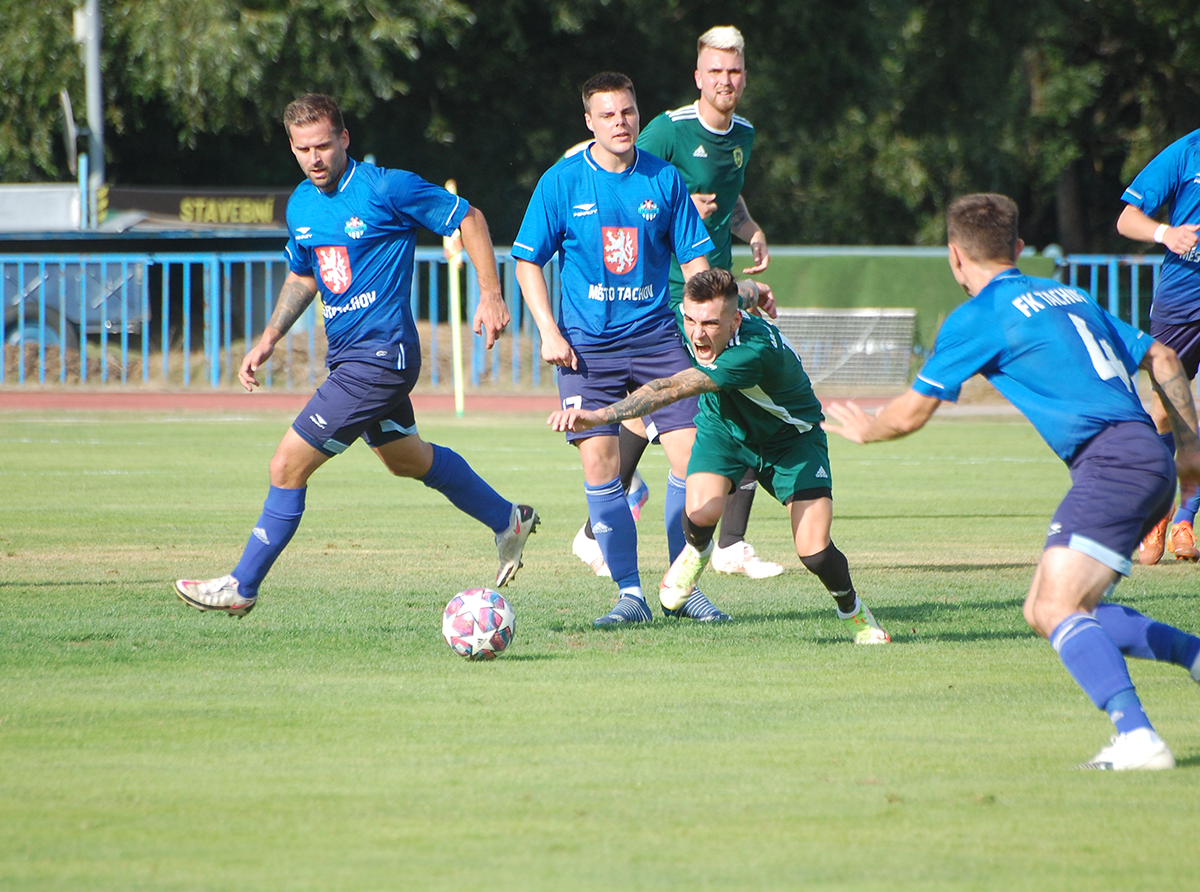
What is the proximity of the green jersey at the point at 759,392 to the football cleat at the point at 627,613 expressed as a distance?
83 centimetres

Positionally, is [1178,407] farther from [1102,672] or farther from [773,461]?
[773,461]

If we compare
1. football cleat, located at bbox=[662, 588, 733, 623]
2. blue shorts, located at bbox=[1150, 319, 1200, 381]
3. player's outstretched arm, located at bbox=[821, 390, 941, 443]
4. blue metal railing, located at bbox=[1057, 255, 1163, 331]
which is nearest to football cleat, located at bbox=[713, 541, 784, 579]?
football cleat, located at bbox=[662, 588, 733, 623]

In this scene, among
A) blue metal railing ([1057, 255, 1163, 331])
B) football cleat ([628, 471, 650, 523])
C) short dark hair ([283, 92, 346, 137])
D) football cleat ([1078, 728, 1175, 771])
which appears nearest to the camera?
football cleat ([1078, 728, 1175, 771])

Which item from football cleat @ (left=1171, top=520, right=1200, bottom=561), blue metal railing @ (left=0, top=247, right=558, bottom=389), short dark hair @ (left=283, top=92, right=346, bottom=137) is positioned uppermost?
short dark hair @ (left=283, top=92, right=346, bottom=137)

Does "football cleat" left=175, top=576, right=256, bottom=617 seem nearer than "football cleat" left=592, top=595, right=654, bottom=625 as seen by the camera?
Yes

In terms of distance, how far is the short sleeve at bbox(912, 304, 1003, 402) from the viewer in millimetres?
4273

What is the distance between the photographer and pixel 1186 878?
314 cm

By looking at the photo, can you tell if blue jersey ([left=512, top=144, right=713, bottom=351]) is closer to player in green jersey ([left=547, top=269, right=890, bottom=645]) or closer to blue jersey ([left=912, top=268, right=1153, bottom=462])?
player in green jersey ([left=547, top=269, right=890, bottom=645])

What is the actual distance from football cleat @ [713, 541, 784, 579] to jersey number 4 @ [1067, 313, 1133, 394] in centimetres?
354

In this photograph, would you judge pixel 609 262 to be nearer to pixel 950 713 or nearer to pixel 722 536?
pixel 722 536

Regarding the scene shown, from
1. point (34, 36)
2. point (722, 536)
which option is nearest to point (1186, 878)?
point (722, 536)

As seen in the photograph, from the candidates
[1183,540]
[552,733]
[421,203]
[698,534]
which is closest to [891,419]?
[552,733]

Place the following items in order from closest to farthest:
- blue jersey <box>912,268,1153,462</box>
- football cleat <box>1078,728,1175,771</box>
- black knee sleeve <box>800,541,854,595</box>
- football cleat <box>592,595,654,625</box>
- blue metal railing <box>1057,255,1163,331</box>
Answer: football cleat <box>1078,728,1175,771</box> → blue jersey <box>912,268,1153,462</box> → black knee sleeve <box>800,541,854,595</box> → football cleat <box>592,595,654,625</box> → blue metal railing <box>1057,255,1163,331</box>

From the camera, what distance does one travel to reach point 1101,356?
4258 mm
